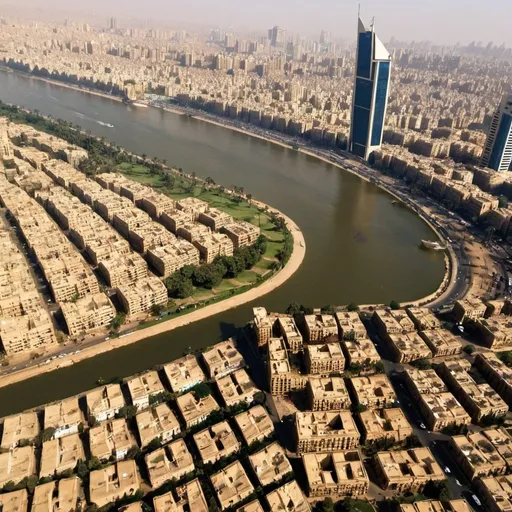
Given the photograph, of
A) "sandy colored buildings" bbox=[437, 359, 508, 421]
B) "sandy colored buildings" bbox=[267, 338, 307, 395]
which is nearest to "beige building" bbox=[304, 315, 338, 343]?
"sandy colored buildings" bbox=[267, 338, 307, 395]

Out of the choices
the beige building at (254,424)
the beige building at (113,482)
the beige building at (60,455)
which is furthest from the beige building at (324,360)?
the beige building at (60,455)

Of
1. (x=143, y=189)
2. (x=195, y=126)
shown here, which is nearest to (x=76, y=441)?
(x=143, y=189)

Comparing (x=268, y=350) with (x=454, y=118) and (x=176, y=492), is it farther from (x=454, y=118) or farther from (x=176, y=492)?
(x=454, y=118)

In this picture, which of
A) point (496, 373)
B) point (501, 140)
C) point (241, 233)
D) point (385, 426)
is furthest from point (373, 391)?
point (501, 140)

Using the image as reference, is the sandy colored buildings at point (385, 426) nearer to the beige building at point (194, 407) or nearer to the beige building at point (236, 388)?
the beige building at point (236, 388)

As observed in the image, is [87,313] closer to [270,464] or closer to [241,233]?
[270,464]
